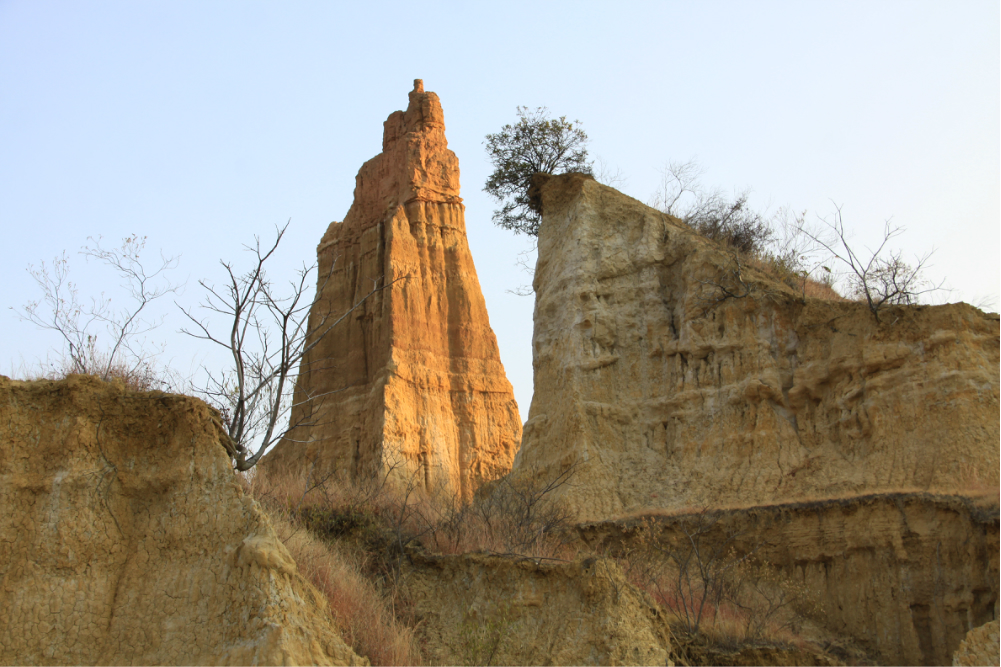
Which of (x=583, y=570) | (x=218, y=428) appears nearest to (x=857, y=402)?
(x=583, y=570)

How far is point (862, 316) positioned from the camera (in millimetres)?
17094

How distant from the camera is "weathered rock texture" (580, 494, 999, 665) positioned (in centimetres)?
1298

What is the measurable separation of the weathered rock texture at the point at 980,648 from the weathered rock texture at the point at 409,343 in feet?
57.9

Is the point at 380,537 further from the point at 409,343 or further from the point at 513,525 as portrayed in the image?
the point at 409,343

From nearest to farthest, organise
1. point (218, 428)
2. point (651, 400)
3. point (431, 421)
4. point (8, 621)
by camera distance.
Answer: point (8, 621)
point (218, 428)
point (651, 400)
point (431, 421)

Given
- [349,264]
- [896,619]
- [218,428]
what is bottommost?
[896,619]

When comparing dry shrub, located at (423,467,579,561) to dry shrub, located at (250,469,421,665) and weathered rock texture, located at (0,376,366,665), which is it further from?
weathered rock texture, located at (0,376,366,665)

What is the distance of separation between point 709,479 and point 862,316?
415 centimetres

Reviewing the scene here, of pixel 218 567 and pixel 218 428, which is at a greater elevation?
pixel 218 428

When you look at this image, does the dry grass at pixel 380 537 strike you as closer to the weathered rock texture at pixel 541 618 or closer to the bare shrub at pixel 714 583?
the weathered rock texture at pixel 541 618

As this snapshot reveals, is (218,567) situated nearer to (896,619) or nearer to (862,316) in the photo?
(896,619)

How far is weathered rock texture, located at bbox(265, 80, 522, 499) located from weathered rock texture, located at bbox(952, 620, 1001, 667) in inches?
695

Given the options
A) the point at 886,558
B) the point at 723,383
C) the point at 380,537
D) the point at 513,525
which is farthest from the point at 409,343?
the point at 886,558

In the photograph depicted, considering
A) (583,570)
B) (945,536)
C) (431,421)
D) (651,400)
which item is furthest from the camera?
(431,421)
